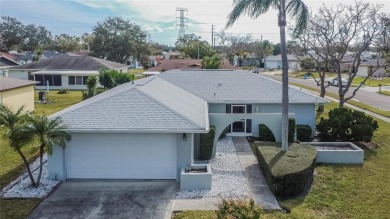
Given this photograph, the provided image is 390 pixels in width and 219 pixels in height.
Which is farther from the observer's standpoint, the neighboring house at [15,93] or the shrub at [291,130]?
the neighboring house at [15,93]

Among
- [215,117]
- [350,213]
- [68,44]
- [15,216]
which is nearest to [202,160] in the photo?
[215,117]

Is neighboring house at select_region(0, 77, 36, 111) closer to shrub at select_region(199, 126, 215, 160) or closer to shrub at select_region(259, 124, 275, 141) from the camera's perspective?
shrub at select_region(199, 126, 215, 160)

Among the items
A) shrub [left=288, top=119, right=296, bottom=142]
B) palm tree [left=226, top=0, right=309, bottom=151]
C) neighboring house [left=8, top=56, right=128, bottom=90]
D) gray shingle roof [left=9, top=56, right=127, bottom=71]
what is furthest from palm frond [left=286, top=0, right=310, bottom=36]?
gray shingle roof [left=9, top=56, right=127, bottom=71]

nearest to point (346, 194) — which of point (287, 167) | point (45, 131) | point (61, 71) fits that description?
point (287, 167)

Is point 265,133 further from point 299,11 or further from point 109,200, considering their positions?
point 109,200

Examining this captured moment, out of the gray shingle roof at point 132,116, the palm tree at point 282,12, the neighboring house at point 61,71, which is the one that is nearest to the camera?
the gray shingle roof at point 132,116

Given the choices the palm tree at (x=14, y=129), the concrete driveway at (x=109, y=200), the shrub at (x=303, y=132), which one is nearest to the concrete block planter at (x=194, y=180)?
the concrete driveway at (x=109, y=200)

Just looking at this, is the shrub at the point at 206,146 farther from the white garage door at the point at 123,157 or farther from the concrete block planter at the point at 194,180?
the concrete block planter at the point at 194,180
